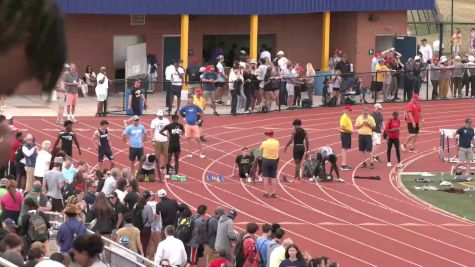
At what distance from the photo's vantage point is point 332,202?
24297 mm

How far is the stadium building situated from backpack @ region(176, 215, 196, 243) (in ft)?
57.8

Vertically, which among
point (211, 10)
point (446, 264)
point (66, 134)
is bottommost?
point (446, 264)

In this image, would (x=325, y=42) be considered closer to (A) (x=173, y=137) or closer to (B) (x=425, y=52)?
(B) (x=425, y=52)

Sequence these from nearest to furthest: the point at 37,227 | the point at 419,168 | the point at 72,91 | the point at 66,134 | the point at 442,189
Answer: the point at 37,227 < the point at 66,134 < the point at 442,189 < the point at 419,168 < the point at 72,91

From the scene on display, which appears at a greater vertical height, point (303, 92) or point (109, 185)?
point (303, 92)

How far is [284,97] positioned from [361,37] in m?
6.41

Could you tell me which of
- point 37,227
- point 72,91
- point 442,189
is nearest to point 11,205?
point 37,227

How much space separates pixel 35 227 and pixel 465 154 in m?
14.8

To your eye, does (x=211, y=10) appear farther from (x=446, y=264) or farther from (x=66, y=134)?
(x=446, y=264)

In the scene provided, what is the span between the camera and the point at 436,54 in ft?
148

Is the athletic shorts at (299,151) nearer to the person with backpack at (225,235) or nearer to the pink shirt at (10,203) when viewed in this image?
the person with backpack at (225,235)

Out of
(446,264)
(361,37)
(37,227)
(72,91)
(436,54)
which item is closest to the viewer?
(37,227)

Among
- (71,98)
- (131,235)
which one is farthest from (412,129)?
(131,235)

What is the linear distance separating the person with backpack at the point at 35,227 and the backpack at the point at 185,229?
117 inches
